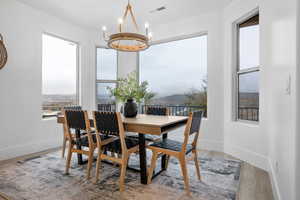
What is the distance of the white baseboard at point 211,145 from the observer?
142 inches

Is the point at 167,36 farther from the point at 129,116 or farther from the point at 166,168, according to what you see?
the point at 166,168

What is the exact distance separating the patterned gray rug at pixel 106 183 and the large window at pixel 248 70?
99 centimetres

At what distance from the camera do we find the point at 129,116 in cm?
272

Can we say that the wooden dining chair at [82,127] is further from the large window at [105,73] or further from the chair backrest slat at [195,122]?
the large window at [105,73]

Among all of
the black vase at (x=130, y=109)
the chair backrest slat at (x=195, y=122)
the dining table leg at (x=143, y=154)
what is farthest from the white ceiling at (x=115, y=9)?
the dining table leg at (x=143, y=154)

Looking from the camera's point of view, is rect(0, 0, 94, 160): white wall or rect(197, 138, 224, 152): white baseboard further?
rect(197, 138, 224, 152): white baseboard

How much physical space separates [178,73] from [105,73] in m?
1.92

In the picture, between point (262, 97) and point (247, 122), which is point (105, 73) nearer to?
point (247, 122)

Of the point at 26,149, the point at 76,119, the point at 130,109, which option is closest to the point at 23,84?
the point at 26,149

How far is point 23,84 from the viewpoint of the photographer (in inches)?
131

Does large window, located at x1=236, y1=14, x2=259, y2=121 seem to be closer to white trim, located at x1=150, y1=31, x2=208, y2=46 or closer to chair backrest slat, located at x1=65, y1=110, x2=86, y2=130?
white trim, located at x1=150, y1=31, x2=208, y2=46

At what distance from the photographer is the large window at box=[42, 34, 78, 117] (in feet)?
12.6

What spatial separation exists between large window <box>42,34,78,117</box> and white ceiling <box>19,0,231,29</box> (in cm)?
61

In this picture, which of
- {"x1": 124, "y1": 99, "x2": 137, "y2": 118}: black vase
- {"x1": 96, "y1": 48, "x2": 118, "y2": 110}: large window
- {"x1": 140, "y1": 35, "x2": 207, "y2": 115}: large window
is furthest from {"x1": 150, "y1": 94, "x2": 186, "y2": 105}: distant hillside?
{"x1": 124, "y1": 99, "x2": 137, "y2": 118}: black vase
